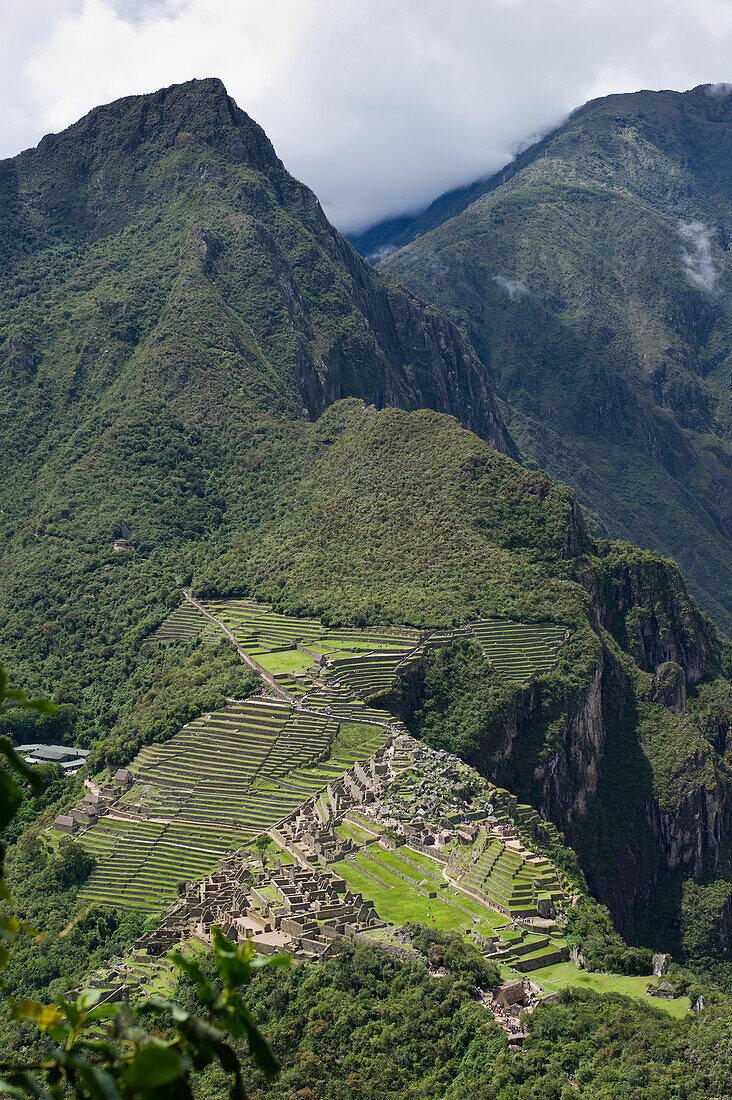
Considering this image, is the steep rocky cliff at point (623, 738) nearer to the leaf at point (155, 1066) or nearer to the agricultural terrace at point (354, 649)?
the agricultural terrace at point (354, 649)

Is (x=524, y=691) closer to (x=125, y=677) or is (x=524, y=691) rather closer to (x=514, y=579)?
(x=514, y=579)

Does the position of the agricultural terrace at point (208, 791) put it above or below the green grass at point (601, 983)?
above

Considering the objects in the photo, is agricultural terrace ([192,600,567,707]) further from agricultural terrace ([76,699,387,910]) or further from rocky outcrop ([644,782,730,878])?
rocky outcrop ([644,782,730,878])

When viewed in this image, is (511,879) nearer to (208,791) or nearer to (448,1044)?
(448,1044)

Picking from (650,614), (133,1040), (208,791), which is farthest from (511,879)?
(650,614)

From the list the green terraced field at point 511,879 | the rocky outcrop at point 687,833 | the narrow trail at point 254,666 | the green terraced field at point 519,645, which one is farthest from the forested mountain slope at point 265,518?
the green terraced field at point 511,879

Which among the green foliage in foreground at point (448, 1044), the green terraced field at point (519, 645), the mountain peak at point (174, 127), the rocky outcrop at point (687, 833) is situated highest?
the mountain peak at point (174, 127)
